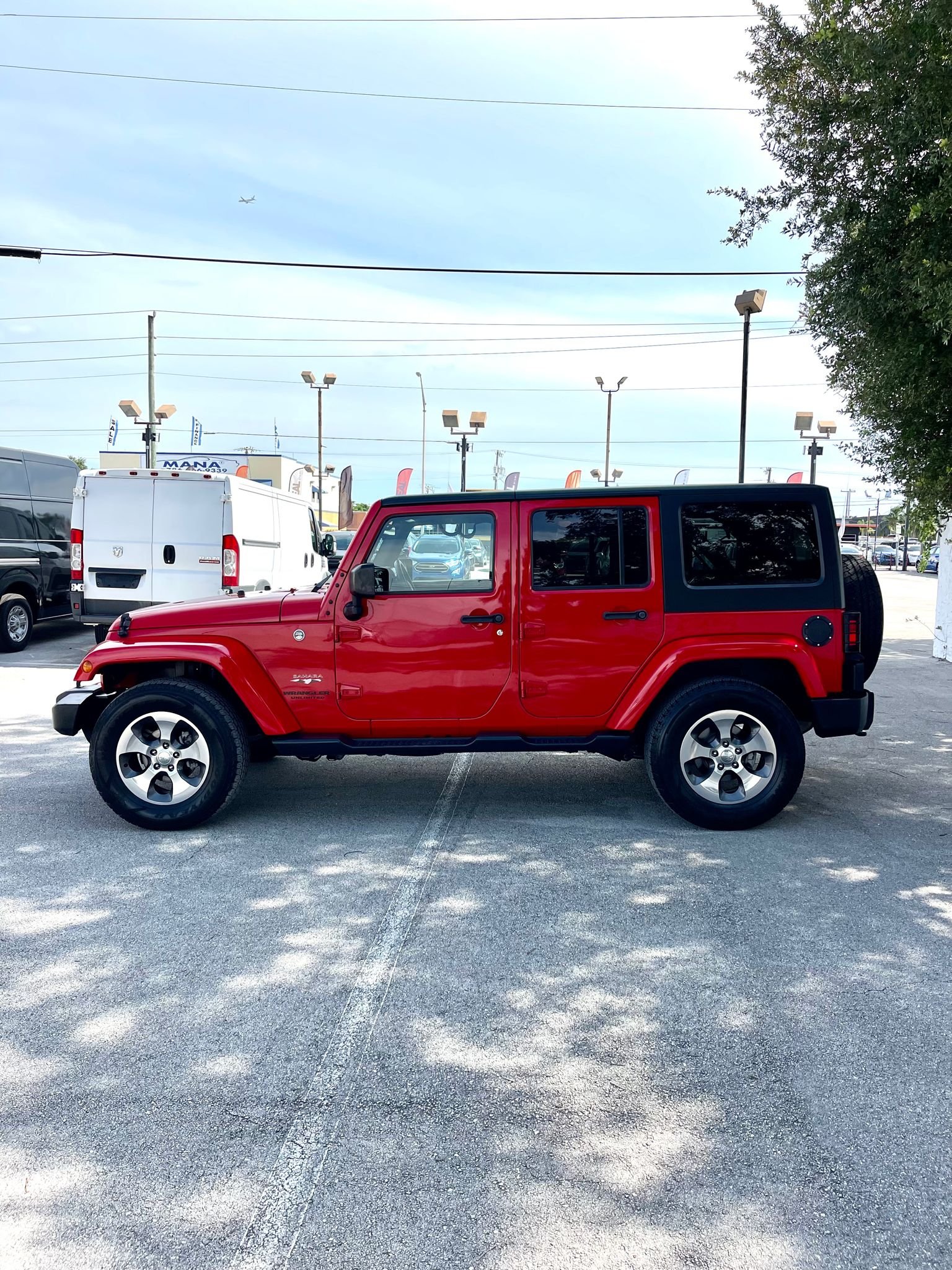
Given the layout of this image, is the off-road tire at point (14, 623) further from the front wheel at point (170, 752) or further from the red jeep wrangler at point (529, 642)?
the front wheel at point (170, 752)

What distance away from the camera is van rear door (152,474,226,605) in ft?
40.3

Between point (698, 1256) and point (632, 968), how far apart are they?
1.55 meters

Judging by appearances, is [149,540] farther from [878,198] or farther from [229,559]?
[878,198]

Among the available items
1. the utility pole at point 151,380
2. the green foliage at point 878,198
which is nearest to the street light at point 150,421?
the utility pole at point 151,380

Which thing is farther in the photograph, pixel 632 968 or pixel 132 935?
pixel 132 935

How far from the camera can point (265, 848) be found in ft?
17.9

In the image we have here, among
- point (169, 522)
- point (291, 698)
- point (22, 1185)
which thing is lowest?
point (22, 1185)

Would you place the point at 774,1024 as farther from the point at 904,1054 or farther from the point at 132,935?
the point at 132,935

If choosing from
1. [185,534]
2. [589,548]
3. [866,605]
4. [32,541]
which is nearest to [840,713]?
[866,605]

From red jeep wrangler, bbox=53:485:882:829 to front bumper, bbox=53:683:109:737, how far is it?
0.03 metres

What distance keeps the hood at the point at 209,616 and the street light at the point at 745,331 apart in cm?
1537

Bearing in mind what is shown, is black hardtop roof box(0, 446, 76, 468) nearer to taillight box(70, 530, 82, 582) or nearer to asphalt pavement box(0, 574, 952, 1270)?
taillight box(70, 530, 82, 582)

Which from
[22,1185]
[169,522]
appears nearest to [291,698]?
[22,1185]

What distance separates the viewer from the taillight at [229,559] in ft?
40.5
